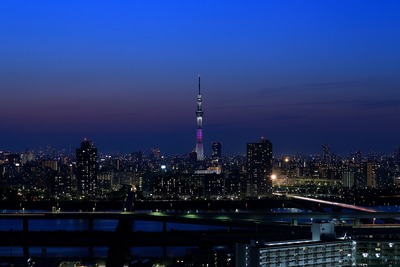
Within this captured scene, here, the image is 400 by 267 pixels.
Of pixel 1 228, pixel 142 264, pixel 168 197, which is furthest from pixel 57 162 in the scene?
pixel 142 264

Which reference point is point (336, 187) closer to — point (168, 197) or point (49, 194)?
point (168, 197)

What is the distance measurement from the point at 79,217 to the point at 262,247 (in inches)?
579

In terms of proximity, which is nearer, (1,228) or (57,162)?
(1,228)

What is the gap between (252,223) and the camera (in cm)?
2112

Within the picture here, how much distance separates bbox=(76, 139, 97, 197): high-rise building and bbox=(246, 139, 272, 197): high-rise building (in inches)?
290

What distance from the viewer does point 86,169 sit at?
1500 inches

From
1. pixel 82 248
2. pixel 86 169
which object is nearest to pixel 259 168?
pixel 86 169

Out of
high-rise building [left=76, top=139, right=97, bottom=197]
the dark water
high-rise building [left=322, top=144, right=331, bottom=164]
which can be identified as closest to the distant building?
the dark water

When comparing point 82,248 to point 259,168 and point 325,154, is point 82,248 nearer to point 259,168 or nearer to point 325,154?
point 259,168

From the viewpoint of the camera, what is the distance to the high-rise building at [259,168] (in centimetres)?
3831

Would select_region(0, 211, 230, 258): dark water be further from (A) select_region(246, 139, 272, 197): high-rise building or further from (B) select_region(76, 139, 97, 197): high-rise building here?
(A) select_region(246, 139, 272, 197): high-rise building

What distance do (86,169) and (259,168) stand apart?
8.56 metres

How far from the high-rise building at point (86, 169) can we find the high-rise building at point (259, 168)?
290 inches

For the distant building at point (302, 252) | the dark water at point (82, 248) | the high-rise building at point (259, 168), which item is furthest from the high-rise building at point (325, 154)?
the distant building at point (302, 252)
